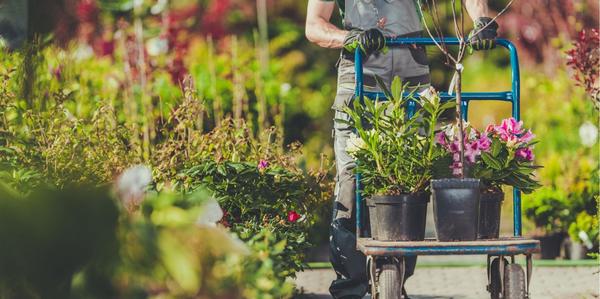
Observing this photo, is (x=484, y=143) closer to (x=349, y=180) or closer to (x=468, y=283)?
(x=349, y=180)

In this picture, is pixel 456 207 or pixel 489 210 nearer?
pixel 456 207

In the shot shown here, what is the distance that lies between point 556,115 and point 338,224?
6315 mm

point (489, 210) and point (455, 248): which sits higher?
point (489, 210)

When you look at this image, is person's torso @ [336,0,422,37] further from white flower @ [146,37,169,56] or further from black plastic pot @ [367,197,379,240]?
white flower @ [146,37,169,56]

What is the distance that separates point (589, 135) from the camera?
9695 mm

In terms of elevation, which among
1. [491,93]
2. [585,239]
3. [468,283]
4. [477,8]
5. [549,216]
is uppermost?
[477,8]

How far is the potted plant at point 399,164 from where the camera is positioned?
4781 millimetres

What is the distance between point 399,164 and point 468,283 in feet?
9.21

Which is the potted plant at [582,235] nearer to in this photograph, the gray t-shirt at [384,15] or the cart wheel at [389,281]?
the gray t-shirt at [384,15]

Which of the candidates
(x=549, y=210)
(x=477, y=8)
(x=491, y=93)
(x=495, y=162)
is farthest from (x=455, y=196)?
(x=549, y=210)

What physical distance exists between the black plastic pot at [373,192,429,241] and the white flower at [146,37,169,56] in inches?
248

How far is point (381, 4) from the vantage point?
19.0 ft

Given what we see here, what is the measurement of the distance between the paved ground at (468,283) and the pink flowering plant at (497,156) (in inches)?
74.9

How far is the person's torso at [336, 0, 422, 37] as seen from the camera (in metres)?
5.77
